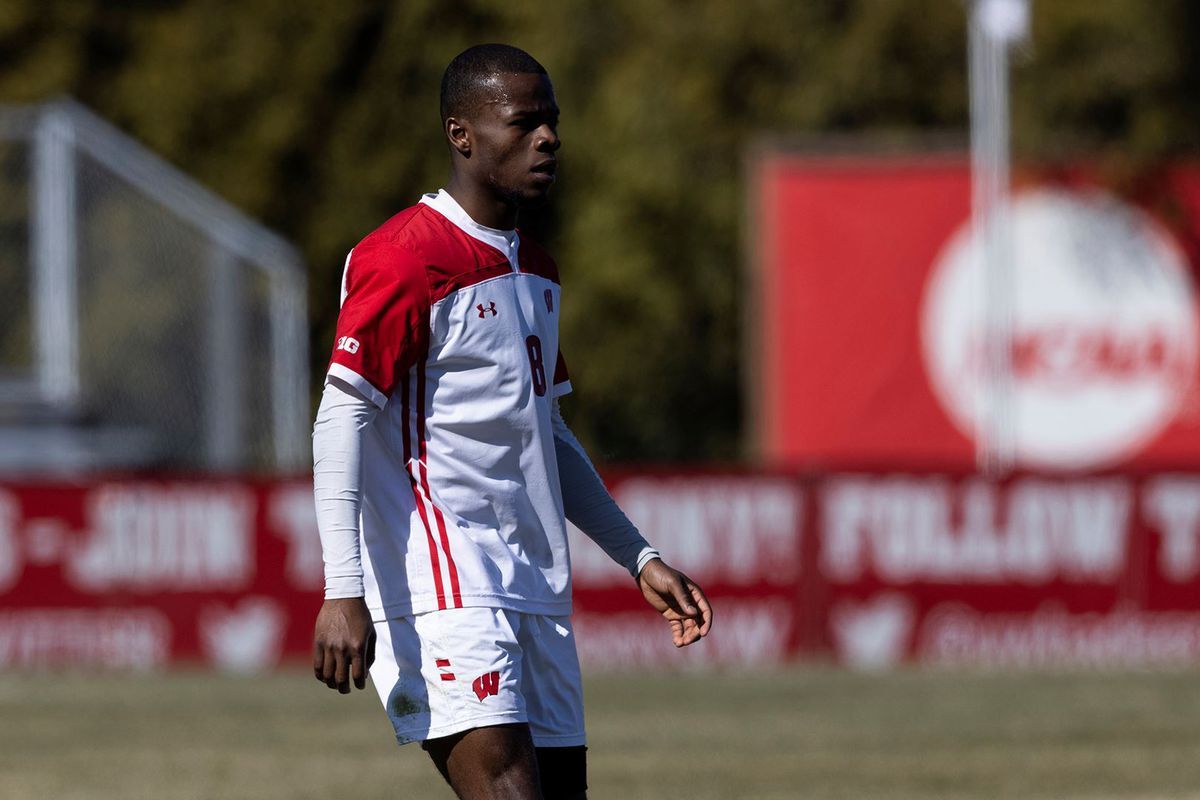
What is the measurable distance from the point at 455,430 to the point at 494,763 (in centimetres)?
69

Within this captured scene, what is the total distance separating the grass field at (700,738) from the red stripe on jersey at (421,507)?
6016 mm

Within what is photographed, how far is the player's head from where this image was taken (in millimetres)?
5031

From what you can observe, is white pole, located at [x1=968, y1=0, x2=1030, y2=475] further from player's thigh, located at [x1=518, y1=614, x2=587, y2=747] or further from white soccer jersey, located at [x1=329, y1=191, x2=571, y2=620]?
white soccer jersey, located at [x1=329, y1=191, x2=571, y2=620]

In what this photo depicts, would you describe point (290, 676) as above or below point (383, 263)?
below

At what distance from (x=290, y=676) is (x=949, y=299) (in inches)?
363

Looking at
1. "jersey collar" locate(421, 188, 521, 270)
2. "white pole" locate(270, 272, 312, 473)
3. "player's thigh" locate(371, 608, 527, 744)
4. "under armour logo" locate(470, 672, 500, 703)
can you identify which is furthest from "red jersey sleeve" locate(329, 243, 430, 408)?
"white pole" locate(270, 272, 312, 473)

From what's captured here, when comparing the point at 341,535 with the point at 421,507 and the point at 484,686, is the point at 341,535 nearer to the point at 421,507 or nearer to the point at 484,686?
the point at 421,507

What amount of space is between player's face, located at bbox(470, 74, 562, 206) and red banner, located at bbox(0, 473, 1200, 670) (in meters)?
13.1

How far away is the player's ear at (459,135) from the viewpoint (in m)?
5.08

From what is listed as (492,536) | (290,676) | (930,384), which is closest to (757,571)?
(290,676)

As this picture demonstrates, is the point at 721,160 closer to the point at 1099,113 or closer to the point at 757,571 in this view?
the point at 1099,113

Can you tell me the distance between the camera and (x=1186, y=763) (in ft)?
39.4

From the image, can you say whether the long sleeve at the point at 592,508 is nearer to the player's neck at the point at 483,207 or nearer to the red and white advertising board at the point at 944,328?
the player's neck at the point at 483,207

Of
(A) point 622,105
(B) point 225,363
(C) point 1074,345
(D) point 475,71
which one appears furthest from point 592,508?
(A) point 622,105
